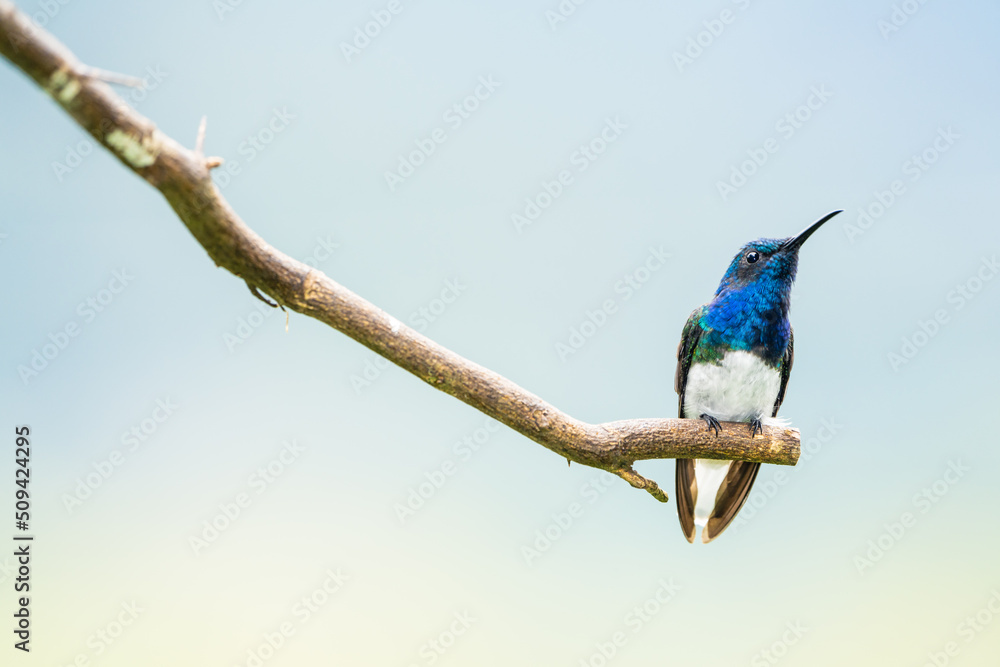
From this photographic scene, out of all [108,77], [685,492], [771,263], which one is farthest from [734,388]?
[108,77]

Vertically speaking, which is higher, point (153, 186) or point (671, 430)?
point (671, 430)

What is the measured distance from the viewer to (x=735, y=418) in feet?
8.08

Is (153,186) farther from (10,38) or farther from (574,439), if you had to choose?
(574,439)

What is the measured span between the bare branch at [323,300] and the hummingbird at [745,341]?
117mm

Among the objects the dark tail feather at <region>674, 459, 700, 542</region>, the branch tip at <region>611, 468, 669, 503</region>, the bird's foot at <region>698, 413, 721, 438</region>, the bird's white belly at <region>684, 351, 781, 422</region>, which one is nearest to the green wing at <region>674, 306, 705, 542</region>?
the dark tail feather at <region>674, 459, 700, 542</region>

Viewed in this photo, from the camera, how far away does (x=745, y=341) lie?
2.42m

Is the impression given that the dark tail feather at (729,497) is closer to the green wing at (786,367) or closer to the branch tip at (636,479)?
the green wing at (786,367)

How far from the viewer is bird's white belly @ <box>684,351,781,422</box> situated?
241 cm

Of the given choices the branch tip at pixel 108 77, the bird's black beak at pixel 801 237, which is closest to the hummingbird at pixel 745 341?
the bird's black beak at pixel 801 237

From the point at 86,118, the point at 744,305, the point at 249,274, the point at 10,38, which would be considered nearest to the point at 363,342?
the point at 249,274

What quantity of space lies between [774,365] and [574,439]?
862mm

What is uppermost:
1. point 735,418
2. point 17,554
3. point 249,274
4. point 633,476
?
point 735,418

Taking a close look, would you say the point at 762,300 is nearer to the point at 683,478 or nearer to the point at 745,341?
the point at 745,341

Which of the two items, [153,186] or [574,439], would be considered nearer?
[153,186]
